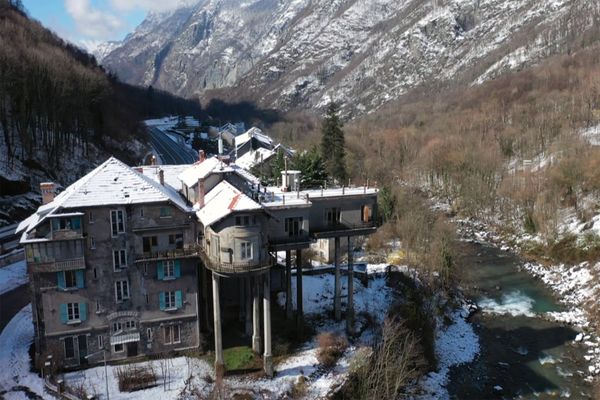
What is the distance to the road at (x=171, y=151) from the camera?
104m

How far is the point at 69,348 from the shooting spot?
103 ft

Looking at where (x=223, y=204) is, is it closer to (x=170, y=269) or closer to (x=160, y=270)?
(x=170, y=269)

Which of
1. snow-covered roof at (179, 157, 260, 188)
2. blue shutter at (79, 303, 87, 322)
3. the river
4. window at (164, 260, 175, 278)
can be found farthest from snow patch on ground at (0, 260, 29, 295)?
the river

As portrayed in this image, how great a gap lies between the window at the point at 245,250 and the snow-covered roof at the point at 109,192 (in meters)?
4.67

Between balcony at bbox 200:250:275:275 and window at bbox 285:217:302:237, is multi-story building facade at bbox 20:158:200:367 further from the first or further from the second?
window at bbox 285:217:302:237

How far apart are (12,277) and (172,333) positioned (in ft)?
62.0

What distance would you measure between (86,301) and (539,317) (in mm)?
42339

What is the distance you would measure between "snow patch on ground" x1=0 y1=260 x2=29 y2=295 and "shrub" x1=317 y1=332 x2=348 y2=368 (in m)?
25.7

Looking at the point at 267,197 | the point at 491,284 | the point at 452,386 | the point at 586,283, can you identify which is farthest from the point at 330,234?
the point at 586,283

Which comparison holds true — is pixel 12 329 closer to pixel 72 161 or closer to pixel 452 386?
pixel 452 386

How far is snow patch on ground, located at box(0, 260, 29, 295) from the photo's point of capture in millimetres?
→ 41438

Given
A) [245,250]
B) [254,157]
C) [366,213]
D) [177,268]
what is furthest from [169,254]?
[254,157]

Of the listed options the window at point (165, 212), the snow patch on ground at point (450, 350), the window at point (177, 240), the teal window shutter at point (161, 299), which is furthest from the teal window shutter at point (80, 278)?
the snow patch on ground at point (450, 350)

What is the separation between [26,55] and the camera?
197 feet
